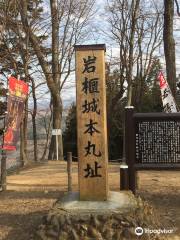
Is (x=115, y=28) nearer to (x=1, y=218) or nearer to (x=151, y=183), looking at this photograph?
(x=151, y=183)

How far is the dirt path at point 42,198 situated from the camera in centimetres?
703

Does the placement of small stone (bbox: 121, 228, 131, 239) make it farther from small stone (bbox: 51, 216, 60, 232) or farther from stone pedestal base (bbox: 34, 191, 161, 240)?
small stone (bbox: 51, 216, 60, 232)

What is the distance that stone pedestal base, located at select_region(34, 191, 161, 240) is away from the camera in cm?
614

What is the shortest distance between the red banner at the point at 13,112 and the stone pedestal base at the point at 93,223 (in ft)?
12.6

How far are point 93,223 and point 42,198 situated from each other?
9.93 feet

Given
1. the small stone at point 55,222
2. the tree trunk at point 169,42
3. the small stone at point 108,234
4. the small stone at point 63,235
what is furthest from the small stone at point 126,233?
the tree trunk at point 169,42

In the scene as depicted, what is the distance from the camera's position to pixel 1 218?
7555 millimetres

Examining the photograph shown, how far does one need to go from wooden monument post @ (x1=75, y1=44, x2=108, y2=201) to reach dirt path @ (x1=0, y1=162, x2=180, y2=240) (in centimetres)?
100

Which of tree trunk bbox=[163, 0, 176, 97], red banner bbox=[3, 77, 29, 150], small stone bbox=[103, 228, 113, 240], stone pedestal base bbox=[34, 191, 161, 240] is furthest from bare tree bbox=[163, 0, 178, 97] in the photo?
small stone bbox=[103, 228, 113, 240]

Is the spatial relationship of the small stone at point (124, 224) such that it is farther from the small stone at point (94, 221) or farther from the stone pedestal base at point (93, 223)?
the small stone at point (94, 221)

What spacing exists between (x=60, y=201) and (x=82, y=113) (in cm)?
126

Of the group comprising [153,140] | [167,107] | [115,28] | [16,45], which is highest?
[115,28]

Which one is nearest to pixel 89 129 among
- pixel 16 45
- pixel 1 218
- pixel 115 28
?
pixel 1 218

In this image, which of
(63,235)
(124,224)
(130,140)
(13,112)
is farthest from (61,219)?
(13,112)
